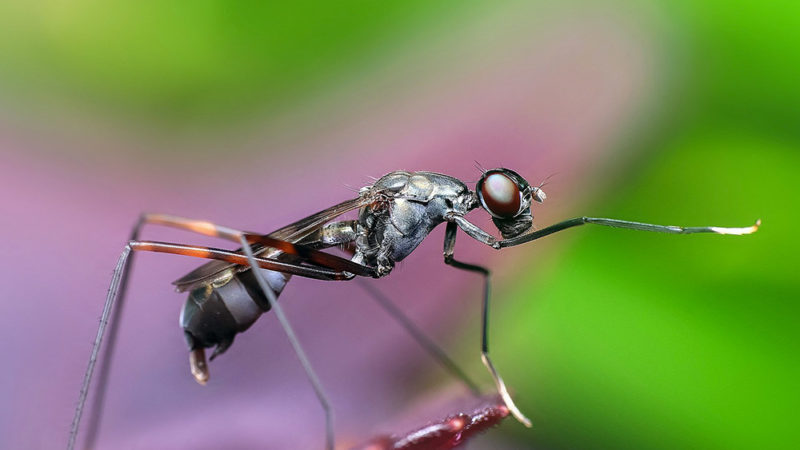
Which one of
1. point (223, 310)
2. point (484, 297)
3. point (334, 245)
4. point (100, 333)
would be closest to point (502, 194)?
point (484, 297)

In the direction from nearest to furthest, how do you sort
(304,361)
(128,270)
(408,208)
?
(304,361) → (128,270) → (408,208)

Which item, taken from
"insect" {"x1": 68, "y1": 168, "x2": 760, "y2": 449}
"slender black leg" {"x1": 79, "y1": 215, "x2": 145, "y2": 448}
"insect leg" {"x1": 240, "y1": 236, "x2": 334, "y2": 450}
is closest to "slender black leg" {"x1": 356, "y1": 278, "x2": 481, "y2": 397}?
"insect" {"x1": 68, "y1": 168, "x2": 760, "y2": 449}

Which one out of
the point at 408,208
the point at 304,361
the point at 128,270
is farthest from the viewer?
the point at 408,208

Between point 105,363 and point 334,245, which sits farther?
point 334,245

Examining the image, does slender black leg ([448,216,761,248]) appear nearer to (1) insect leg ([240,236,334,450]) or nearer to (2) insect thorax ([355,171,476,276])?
(2) insect thorax ([355,171,476,276])

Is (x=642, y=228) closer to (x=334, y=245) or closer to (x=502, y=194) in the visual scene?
(x=502, y=194)

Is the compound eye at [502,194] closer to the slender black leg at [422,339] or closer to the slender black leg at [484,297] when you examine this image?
the slender black leg at [484,297]

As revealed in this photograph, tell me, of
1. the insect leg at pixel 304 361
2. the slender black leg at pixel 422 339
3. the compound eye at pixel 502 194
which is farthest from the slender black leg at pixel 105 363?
the compound eye at pixel 502 194
